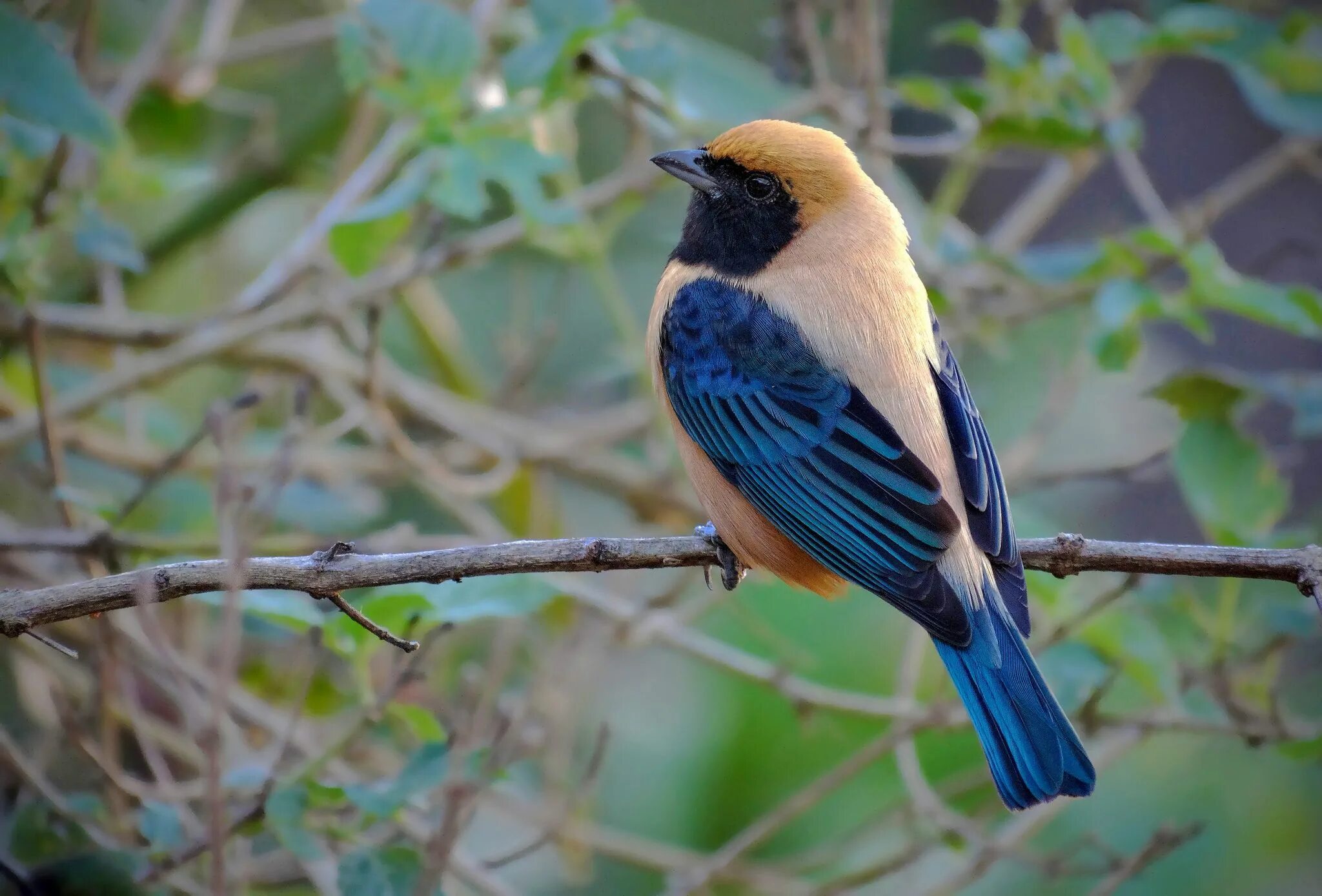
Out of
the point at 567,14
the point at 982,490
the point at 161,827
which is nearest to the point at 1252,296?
the point at 982,490

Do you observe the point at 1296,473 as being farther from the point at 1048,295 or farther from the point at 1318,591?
the point at 1318,591

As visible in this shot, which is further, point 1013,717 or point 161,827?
point 1013,717

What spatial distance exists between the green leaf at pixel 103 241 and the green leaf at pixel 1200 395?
2901mm

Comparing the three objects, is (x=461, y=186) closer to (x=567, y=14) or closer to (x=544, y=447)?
(x=567, y=14)

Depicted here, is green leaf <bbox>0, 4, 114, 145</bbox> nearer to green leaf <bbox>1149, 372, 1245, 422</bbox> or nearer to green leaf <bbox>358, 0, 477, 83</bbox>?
green leaf <bbox>358, 0, 477, 83</bbox>

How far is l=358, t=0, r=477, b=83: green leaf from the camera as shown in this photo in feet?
11.0

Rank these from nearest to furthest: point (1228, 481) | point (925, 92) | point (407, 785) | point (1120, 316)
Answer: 1. point (407, 785)
2. point (1120, 316)
3. point (1228, 481)
4. point (925, 92)

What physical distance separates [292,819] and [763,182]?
230 centimetres

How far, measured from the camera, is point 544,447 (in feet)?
15.4

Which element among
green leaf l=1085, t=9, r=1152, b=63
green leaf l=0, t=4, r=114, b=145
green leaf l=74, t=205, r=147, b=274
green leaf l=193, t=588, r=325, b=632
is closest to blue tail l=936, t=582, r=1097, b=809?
green leaf l=193, t=588, r=325, b=632

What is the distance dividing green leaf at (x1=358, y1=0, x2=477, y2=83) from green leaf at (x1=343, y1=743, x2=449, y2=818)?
1725mm

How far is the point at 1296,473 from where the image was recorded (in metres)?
6.94

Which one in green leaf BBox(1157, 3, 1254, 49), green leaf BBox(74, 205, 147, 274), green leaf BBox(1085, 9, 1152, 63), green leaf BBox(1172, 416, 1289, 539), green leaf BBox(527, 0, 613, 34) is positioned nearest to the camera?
green leaf BBox(527, 0, 613, 34)

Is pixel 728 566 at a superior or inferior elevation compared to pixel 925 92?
inferior
